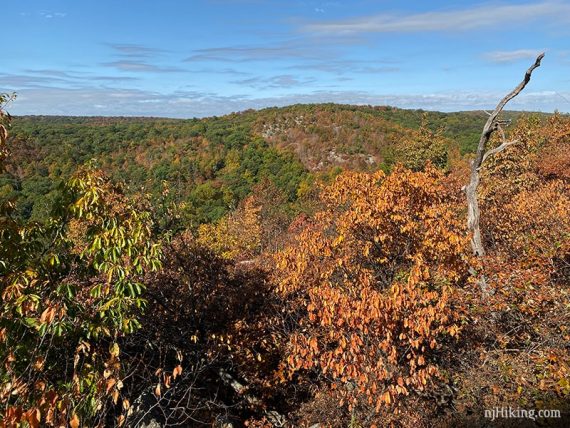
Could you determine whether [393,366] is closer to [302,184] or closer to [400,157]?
[400,157]

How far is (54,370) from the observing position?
611cm

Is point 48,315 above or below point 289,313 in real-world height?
above

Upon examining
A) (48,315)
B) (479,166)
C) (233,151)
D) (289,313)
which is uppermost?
(233,151)

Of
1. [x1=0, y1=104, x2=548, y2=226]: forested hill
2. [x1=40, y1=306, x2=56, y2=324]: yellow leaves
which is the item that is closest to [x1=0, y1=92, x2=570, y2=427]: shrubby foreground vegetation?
[x1=40, y1=306, x2=56, y2=324]: yellow leaves

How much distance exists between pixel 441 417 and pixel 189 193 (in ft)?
242

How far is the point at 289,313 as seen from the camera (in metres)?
11.3

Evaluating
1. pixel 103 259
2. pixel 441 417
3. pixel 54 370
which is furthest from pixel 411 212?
pixel 54 370

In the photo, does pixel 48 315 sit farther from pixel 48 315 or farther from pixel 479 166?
pixel 479 166

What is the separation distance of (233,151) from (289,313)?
8998 cm

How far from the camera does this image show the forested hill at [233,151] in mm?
74125

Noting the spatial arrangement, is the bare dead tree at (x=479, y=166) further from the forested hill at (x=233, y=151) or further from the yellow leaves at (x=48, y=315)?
the forested hill at (x=233, y=151)

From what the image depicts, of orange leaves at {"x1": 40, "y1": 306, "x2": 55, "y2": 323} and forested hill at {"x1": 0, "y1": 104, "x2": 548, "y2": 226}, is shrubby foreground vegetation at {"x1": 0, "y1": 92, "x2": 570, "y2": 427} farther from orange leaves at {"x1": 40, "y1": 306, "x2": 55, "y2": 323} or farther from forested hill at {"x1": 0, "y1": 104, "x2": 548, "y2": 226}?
forested hill at {"x1": 0, "y1": 104, "x2": 548, "y2": 226}

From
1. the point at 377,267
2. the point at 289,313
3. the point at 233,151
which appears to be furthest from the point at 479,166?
the point at 233,151

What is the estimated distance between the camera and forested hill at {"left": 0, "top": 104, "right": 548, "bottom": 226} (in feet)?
243
